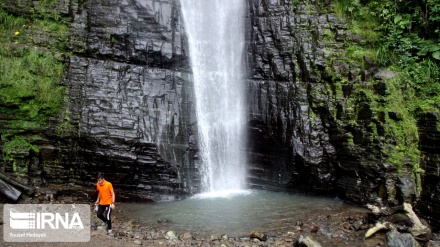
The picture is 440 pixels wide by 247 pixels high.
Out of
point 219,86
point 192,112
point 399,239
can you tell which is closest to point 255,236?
point 399,239

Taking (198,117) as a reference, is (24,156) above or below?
below

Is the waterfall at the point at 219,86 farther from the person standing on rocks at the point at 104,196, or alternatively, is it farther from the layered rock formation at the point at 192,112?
the person standing on rocks at the point at 104,196

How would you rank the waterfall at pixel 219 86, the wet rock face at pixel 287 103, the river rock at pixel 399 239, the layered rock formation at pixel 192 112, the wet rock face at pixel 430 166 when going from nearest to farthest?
the river rock at pixel 399 239 → the wet rock face at pixel 430 166 → the layered rock formation at pixel 192 112 → the wet rock face at pixel 287 103 → the waterfall at pixel 219 86

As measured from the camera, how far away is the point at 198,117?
1205 cm

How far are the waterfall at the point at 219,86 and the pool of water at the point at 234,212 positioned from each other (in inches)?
42.6

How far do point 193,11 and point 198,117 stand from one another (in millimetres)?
4615

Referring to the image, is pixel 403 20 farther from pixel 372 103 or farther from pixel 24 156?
pixel 24 156

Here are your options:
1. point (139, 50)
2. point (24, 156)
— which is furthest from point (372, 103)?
point (24, 156)

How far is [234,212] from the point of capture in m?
9.37

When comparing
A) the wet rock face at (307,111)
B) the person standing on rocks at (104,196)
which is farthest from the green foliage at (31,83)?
the wet rock face at (307,111)

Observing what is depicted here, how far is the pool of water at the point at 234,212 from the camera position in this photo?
8.29 metres

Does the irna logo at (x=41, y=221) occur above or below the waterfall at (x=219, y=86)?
below

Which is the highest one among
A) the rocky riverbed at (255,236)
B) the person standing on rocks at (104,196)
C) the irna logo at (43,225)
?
the person standing on rocks at (104,196)

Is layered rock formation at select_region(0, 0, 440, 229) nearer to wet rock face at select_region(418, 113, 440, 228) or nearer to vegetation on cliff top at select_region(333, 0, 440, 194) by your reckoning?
wet rock face at select_region(418, 113, 440, 228)
